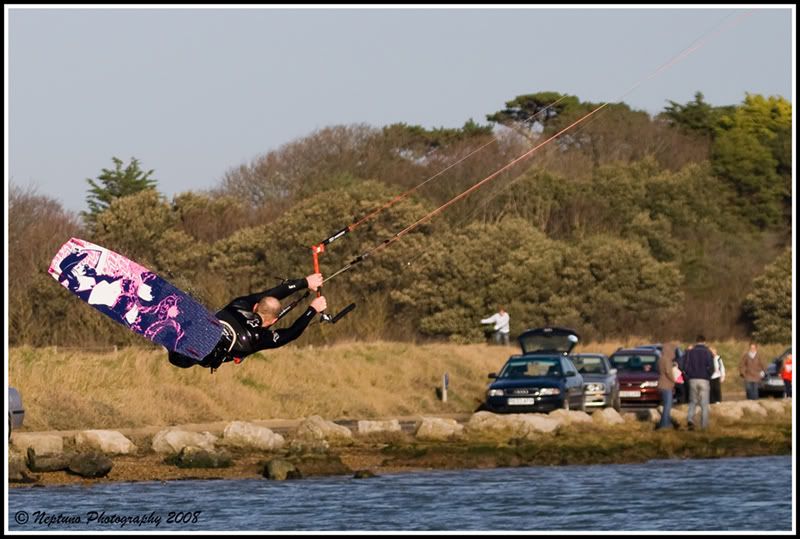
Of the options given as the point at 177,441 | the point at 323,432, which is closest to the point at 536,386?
the point at 323,432

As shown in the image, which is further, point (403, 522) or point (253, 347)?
point (403, 522)

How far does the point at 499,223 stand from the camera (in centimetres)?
6281

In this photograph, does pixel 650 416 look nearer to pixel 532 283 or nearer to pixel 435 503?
pixel 435 503

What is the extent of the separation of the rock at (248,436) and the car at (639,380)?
11.3 metres

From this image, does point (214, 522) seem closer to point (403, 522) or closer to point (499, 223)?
point (403, 522)

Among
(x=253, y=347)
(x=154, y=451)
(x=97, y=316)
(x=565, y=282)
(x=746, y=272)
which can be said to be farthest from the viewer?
(x=746, y=272)

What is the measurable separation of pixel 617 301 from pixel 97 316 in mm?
24412

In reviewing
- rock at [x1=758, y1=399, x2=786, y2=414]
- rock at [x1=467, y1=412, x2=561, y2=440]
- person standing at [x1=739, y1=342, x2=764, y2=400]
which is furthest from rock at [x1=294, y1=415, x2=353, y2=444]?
person standing at [x1=739, y1=342, x2=764, y2=400]

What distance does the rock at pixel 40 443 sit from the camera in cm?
2816

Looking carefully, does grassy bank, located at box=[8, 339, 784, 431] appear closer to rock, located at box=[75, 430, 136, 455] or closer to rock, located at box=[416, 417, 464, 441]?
rock, located at box=[75, 430, 136, 455]

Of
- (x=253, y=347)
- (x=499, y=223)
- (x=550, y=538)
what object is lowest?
(x=550, y=538)

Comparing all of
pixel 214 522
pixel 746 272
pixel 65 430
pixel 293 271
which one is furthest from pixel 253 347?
pixel 746 272

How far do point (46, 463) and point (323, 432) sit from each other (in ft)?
20.1

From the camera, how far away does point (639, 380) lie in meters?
39.6
